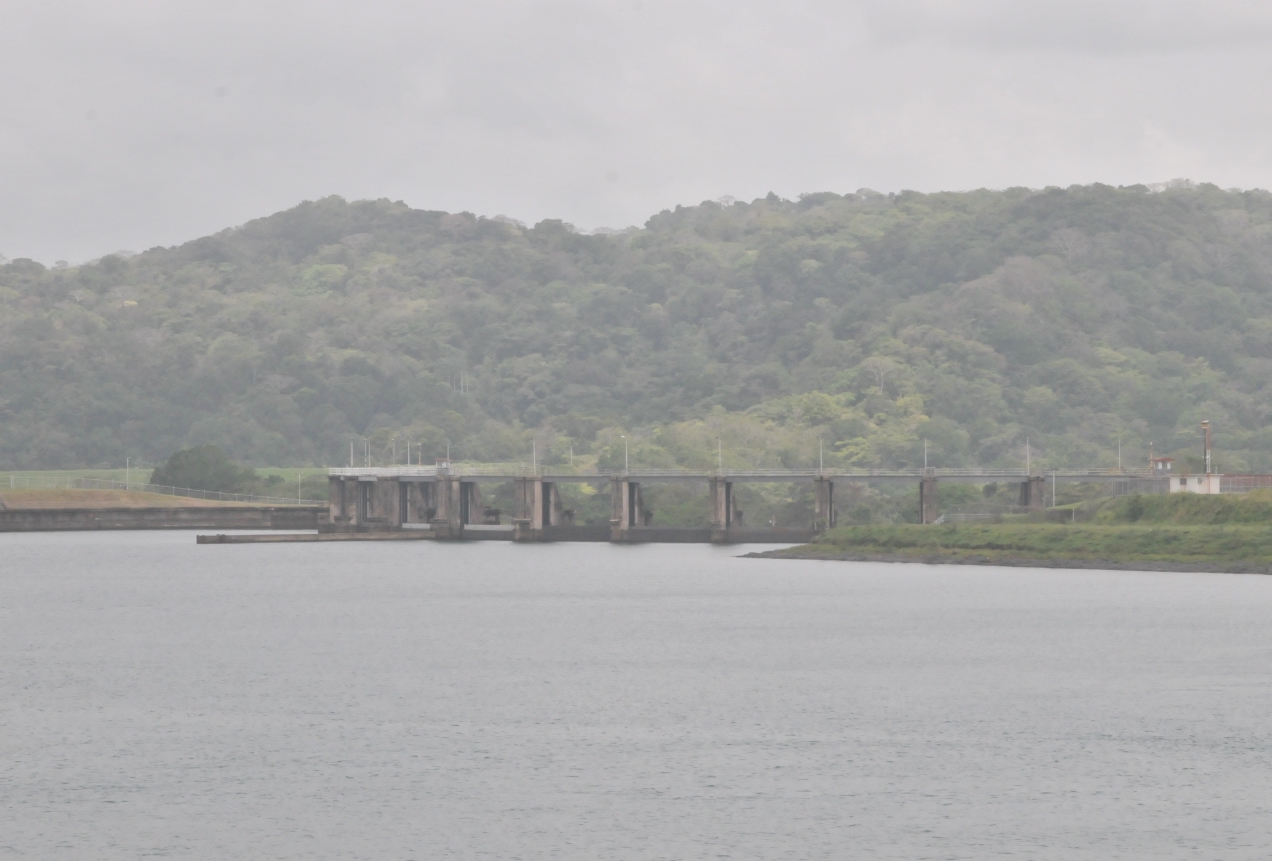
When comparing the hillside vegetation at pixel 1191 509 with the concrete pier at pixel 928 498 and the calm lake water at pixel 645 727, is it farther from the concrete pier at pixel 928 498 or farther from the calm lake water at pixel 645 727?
the concrete pier at pixel 928 498

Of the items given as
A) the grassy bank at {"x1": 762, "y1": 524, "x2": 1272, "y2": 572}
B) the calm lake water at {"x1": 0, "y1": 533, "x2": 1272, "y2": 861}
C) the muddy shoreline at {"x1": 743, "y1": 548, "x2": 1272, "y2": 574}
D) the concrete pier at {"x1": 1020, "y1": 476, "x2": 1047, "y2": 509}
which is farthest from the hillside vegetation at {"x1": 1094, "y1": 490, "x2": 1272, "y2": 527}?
the concrete pier at {"x1": 1020, "y1": 476, "x2": 1047, "y2": 509}

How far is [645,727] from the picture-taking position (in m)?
67.8

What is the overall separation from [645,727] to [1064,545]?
81.9 meters

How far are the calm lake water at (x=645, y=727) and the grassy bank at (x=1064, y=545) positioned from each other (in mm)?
10979

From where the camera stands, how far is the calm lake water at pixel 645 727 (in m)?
51.9

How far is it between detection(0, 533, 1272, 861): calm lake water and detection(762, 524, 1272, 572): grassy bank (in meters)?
11.0

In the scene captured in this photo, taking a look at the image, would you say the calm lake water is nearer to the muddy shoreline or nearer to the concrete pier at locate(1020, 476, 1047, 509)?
the muddy shoreline

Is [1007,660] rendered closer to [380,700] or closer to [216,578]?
[380,700]

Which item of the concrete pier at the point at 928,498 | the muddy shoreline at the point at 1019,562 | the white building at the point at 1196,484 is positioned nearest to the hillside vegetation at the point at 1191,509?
the white building at the point at 1196,484

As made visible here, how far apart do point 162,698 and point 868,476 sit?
117 meters

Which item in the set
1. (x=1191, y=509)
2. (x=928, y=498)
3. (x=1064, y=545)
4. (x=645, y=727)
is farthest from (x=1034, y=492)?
(x=645, y=727)

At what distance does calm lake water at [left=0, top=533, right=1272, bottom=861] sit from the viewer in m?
51.9

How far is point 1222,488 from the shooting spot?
151000 mm

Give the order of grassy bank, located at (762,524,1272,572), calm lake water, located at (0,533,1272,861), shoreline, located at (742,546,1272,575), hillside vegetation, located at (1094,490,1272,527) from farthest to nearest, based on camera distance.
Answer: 1. hillside vegetation, located at (1094,490,1272,527)
2. grassy bank, located at (762,524,1272,572)
3. shoreline, located at (742,546,1272,575)
4. calm lake water, located at (0,533,1272,861)
